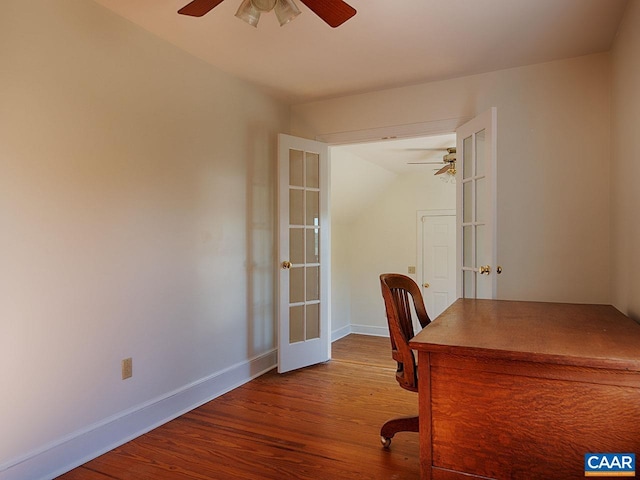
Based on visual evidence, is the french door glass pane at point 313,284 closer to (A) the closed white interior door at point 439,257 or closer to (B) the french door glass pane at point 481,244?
(B) the french door glass pane at point 481,244

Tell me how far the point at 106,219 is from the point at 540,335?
88.2 inches

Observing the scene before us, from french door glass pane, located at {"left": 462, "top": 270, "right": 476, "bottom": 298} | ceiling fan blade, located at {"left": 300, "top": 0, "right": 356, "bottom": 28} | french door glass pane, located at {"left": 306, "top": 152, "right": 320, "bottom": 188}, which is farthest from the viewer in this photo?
french door glass pane, located at {"left": 306, "top": 152, "right": 320, "bottom": 188}

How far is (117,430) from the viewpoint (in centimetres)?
243

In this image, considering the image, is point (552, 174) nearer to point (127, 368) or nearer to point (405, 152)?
point (405, 152)

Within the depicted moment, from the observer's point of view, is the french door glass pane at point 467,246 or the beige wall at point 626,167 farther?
the french door glass pane at point 467,246

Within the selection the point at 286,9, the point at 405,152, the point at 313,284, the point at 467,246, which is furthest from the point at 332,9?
the point at 405,152

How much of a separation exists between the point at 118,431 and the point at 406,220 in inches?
184

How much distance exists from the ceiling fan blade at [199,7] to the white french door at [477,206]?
6.25 ft

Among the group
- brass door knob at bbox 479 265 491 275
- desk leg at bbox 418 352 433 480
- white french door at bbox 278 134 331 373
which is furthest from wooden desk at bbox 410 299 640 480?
white french door at bbox 278 134 331 373

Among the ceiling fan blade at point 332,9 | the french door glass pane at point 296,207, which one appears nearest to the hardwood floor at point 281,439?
the french door glass pane at point 296,207

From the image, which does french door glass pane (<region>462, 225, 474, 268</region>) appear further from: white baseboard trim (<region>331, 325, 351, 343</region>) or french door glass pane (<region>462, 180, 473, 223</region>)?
white baseboard trim (<region>331, 325, 351, 343</region>)

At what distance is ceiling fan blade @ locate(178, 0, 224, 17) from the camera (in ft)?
6.12

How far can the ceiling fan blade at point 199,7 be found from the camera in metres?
1.87

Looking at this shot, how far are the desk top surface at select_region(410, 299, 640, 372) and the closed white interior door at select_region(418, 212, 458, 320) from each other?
3734 millimetres
